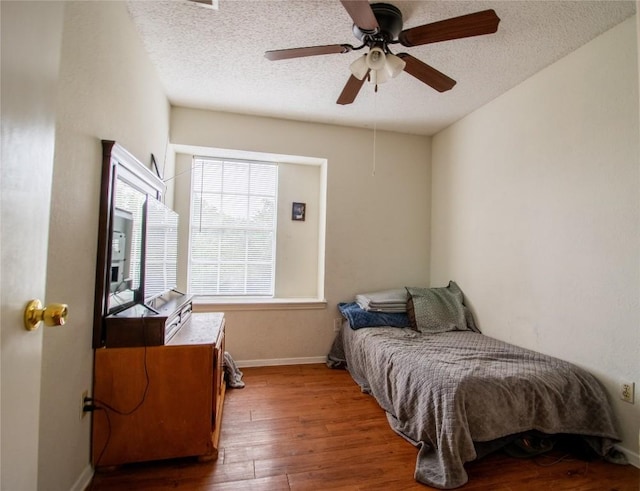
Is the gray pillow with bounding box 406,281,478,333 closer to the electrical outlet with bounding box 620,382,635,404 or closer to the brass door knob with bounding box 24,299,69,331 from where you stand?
the electrical outlet with bounding box 620,382,635,404

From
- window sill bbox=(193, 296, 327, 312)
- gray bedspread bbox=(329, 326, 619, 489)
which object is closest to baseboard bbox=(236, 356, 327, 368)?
window sill bbox=(193, 296, 327, 312)

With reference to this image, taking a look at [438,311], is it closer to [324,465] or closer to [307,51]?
[324,465]

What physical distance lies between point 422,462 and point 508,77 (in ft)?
9.15

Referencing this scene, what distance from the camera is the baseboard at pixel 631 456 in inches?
67.5

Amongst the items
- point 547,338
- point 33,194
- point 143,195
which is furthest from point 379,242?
point 33,194

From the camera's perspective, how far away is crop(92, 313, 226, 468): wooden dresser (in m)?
1.61

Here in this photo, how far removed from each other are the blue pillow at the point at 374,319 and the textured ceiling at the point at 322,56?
6.57ft

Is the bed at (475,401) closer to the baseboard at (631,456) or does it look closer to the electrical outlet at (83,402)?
the baseboard at (631,456)

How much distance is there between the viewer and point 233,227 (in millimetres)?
3471

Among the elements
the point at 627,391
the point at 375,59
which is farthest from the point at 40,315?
the point at 627,391

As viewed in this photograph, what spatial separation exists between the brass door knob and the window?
2765 millimetres

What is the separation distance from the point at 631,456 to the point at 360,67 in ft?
8.91

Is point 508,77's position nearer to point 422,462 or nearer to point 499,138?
point 499,138

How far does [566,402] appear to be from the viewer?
5.99 feet
